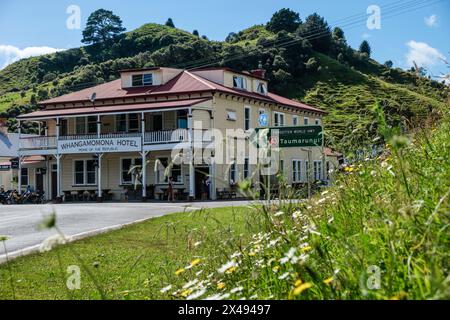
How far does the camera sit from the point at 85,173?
39562 millimetres

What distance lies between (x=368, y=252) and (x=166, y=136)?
3228cm

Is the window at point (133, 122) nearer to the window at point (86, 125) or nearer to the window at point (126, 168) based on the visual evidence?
the window at point (126, 168)

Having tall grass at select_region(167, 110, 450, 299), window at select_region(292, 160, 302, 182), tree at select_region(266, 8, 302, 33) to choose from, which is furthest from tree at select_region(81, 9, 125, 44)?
tall grass at select_region(167, 110, 450, 299)

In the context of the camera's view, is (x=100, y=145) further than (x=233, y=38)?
No

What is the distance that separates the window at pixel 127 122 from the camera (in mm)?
39312

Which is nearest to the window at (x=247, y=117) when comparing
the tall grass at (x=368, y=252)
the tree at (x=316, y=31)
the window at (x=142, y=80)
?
the window at (x=142, y=80)

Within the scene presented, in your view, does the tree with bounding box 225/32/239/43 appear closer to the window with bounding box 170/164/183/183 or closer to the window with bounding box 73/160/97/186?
→ the window with bounding box 73/160/97/186

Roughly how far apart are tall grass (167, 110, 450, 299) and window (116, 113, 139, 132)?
114ft

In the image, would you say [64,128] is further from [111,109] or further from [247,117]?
[247,117]

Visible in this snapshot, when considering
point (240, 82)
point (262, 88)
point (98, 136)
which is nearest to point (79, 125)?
point (98, 136)

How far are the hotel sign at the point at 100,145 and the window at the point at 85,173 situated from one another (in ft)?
7.18

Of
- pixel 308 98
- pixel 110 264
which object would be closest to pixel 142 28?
pixel 308 98

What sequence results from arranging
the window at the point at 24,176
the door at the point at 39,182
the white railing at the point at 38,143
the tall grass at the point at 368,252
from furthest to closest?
the window at the point at 24,176 < the door at the point at 39,182 < the white railing at the point at 38,143 < the tall grass at the point at 368,252
